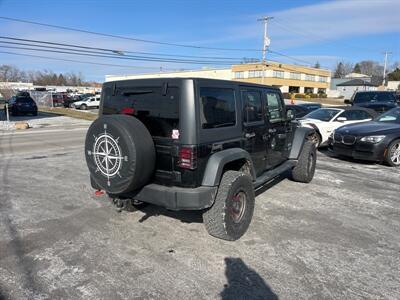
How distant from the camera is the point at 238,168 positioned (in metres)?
4.62

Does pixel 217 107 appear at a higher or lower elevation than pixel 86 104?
higher

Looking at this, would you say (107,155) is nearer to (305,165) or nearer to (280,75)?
(305,165)

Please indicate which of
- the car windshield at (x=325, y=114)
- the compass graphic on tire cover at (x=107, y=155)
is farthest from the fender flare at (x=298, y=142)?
the car windshield at (x=325, y=114)

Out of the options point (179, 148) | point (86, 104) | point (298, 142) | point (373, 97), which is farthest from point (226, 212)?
point (86, 104)

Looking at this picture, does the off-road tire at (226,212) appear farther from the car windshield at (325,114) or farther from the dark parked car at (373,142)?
the car windshield at (325,114)

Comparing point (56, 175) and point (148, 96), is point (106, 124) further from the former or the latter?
point (56, 175)

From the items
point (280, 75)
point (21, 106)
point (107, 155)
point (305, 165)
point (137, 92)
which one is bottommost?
point (305, 165)

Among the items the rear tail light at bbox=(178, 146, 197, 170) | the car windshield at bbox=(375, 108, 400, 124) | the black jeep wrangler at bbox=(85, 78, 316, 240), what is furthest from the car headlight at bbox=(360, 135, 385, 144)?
the rear tail light at bbox=(178, 146, 197, 170)

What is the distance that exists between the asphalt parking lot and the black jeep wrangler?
0.52 metres

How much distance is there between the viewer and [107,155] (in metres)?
3.89

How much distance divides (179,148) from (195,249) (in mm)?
1186

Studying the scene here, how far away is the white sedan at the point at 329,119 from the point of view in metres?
11.0

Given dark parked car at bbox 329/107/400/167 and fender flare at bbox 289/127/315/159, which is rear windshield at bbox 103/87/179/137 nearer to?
fender flare at bbox 289/127/315/159

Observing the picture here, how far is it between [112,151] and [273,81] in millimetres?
80028
